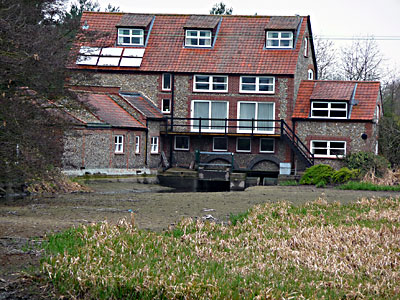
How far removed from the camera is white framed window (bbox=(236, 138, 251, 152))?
44.3 meters

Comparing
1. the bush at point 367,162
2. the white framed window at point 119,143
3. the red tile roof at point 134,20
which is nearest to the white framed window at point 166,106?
the red tile roof at point 134,20

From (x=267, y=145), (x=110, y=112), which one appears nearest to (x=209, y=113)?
(x=267, y=145)

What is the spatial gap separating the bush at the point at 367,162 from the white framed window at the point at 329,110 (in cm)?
336

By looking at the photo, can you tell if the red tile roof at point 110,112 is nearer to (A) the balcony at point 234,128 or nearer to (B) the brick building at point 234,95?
(B) the brick building at point 234,95

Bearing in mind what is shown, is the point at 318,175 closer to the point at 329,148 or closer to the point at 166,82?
the point at 329,148

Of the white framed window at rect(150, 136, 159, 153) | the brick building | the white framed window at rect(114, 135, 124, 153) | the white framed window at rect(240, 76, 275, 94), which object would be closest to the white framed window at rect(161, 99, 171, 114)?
the brick building

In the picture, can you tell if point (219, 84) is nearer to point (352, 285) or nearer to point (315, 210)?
point (315, 210)

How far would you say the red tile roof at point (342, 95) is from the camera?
42.7 m

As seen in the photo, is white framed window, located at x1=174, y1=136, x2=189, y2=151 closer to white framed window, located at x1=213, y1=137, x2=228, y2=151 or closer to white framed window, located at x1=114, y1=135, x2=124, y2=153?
white framed window, located at x1=213, y1=137, x2=228, y2=151

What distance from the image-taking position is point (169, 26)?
47.6m

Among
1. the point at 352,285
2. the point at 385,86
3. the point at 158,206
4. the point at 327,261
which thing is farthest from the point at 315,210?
the point at 385,86

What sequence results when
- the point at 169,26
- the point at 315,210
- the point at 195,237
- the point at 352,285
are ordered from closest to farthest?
the point at 352,285 → the point at 195,237 → the point at 315,210 → the point at 169,26

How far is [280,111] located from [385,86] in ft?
96.6

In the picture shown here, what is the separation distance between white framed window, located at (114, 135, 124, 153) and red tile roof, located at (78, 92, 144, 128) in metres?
0.72
